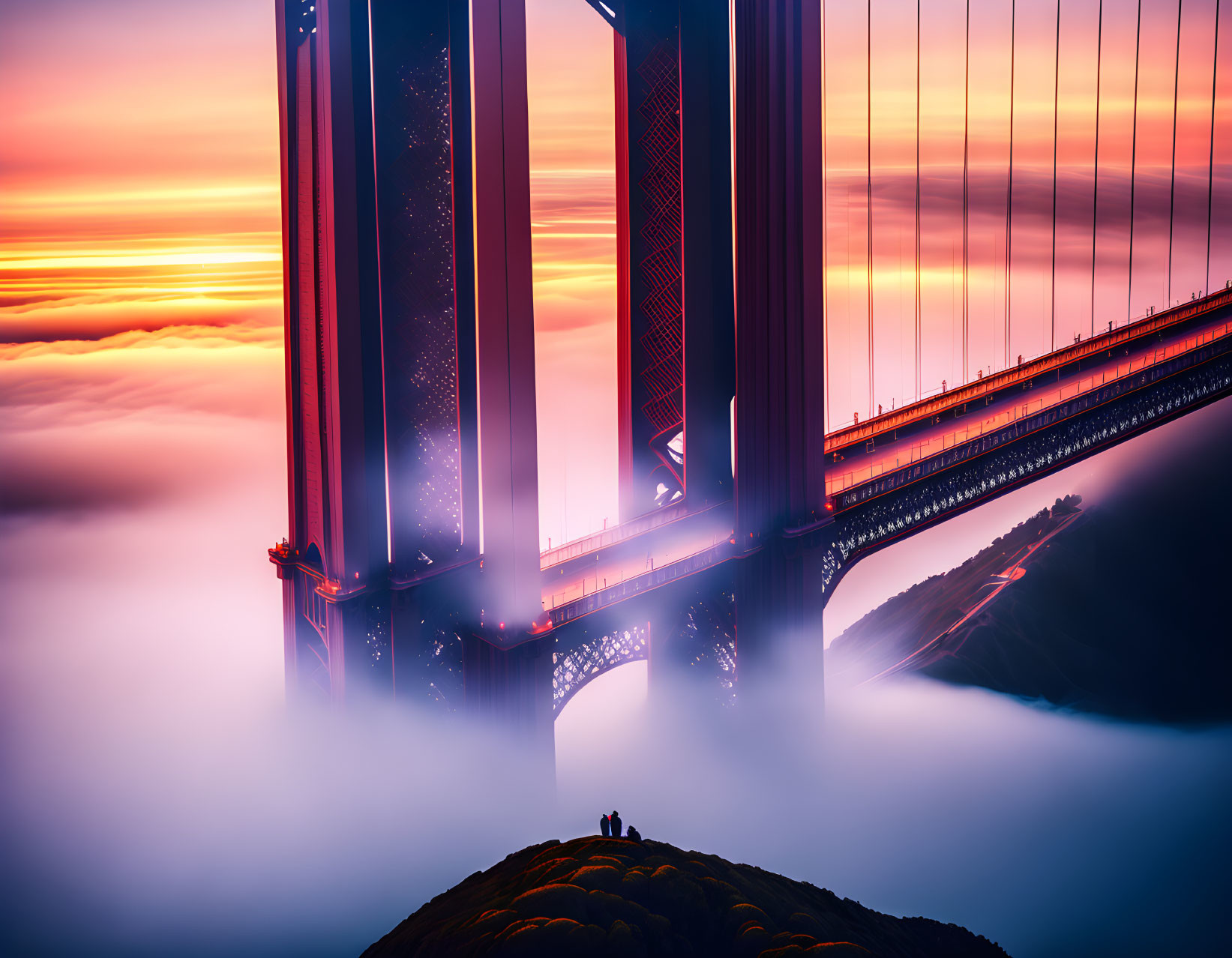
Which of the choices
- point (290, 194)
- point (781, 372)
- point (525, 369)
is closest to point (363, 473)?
point (525, 369)

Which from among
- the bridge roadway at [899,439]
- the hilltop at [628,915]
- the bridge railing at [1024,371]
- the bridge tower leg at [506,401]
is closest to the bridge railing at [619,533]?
the bridge roadway at [899,439]

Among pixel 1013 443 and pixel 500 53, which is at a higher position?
pixel 500 53

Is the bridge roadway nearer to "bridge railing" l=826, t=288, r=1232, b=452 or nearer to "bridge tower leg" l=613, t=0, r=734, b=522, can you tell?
"bridge railing" l=826, t=288, r=1232, b=452

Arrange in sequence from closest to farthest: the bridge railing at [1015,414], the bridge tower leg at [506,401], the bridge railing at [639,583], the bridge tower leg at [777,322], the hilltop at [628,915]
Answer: the hilltop at [628,915] < the bridge tower leg at [506,401] < the bridge railing at [639,583] < the bridge tower leg at [777,322] < the bridge railing at [1015,414]

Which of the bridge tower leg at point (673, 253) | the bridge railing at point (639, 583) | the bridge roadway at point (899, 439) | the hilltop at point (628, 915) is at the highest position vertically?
the bridge tower leg at point (673, 253)

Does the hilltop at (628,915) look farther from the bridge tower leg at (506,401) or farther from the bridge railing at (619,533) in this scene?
the bridge railing at (619,533)

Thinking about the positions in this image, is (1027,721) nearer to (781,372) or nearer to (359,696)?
(781,372)

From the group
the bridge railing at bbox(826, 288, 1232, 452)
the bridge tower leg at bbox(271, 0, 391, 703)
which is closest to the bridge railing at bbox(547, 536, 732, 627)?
the bridge tower leg at bbox(271, 0, 391, 703)
